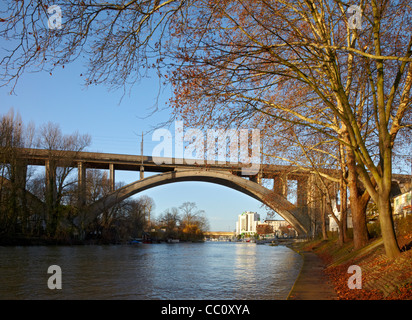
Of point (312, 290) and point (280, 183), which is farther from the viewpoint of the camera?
point (280, 183)

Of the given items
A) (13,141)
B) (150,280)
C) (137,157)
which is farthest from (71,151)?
(150,280)

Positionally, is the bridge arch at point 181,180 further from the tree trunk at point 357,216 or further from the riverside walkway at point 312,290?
the riverside walkway at point 312,290

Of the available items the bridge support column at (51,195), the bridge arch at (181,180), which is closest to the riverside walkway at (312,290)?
the bridge support column at (51,195)

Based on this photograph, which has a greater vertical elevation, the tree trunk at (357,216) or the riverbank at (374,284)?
the tree trunk at (357,216)

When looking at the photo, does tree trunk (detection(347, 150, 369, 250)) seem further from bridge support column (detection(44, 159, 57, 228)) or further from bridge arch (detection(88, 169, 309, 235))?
bridge arch (detection(88, 169, 309, 235))

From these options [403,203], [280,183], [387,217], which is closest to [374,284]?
[387,217]

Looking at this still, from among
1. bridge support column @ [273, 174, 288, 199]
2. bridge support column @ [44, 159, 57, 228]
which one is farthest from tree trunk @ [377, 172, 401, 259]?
bridge support column @ [44, 159, 57, 228]

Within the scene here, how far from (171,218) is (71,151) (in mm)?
→ 59795

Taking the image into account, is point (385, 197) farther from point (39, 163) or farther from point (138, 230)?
point (138, 230)

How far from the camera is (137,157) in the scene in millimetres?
52656

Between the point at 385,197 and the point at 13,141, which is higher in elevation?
the point at 13,141

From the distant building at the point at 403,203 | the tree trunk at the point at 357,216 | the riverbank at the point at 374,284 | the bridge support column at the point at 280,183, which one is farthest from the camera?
the distant building at the point at 403,203

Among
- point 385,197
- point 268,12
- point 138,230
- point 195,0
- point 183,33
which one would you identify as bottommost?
point 138,230

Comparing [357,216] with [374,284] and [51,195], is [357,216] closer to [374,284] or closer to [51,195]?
[374,284]
